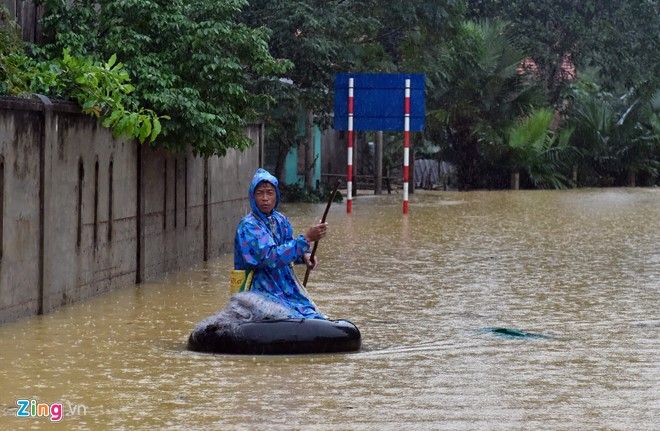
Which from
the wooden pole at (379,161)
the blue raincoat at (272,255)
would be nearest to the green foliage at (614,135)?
the wooden pole at (379,161)

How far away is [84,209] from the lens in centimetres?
1349

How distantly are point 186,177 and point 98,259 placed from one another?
11.1 feet

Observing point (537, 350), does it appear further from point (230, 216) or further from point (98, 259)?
point (230, 216)

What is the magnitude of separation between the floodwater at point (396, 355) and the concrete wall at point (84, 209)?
0.89 ft

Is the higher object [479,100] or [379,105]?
[479,100]

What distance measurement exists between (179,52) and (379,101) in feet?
37.8

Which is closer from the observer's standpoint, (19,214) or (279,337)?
(279,337)

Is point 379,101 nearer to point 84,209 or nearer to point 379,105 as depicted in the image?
point 379,105

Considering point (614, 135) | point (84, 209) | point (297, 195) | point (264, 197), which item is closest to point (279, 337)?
point (264, 197)

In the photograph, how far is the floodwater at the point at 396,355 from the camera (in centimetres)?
811

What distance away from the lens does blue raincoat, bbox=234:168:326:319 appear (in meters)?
10.2

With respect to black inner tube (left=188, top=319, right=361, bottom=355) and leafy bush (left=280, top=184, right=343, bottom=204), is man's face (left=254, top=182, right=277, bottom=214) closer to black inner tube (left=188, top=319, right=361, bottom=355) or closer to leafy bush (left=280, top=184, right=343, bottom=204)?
black inner tube (left=188, top=319, right=361, bottom=355)

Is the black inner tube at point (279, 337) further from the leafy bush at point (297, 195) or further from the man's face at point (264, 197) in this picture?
the leafy bush at point (297, 195)

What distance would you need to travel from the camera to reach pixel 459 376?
9430 mm
